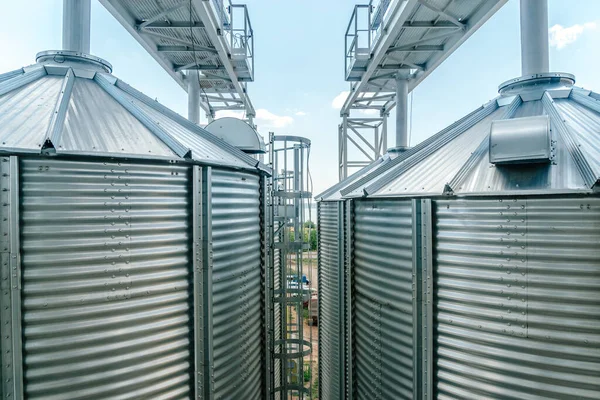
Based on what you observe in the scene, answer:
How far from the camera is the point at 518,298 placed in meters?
3.57

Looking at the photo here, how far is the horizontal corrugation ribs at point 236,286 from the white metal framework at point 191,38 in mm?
4782

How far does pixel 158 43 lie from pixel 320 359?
10.9 m

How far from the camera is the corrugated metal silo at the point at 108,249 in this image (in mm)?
3406

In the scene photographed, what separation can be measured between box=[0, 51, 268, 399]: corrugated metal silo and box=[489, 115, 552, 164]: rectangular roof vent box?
3.55 m

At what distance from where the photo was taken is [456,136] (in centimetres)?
567

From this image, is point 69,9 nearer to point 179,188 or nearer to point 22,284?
point 179,188

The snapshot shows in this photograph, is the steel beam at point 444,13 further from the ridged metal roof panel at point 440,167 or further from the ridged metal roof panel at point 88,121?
the ridged metal roof panel at point 88,121

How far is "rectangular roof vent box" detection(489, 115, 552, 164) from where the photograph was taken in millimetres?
3926

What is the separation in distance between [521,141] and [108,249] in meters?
4.93

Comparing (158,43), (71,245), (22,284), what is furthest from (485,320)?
(158,43)

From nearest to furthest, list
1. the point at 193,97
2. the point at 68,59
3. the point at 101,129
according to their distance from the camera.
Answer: the point at 101,129, the point at 68,59, the point at 193,97

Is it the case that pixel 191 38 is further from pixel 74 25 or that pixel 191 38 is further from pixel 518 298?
pixel 518 298

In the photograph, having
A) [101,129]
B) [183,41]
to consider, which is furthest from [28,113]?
[183,41]

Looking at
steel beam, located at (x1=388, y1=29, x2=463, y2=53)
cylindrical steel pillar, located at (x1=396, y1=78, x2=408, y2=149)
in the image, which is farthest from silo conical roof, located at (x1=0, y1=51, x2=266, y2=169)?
cylindrical steel pillar, located at (x1=396, y1=78, x2=408, y2=149)
